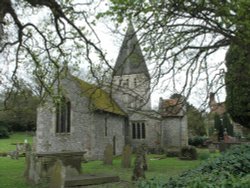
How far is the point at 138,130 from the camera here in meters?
35.3

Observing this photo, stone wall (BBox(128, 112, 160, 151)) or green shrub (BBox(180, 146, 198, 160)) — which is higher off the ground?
stone wall (BBox(128, 112, 160, 151))

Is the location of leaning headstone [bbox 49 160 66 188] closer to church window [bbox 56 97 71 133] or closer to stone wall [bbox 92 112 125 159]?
stone wall [bbox 92 112 125 159]

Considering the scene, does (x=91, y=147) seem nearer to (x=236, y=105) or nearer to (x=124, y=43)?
(x=236, y=105)

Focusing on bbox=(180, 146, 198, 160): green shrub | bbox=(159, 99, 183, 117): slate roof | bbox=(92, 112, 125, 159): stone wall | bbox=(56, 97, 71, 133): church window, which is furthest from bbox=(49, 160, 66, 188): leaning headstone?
bbox=(56, 97, 71, 133): church window

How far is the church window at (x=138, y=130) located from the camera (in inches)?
1384

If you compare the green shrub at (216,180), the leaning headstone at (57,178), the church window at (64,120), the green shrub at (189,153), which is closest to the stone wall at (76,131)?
the church window at (64,120)

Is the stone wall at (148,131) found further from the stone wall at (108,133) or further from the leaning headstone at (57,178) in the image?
the leaning headstone at (57,178)

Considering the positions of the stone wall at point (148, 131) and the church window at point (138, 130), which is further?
the church window at point (138, 130)

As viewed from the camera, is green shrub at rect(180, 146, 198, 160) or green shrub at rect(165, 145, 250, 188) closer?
green shrub at rect(165, 145, 250, 188)

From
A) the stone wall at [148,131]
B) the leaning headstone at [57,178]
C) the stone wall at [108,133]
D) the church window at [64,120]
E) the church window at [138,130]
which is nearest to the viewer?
the leaning headstone at [57,178]

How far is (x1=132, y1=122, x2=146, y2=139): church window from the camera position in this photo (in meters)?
35.2

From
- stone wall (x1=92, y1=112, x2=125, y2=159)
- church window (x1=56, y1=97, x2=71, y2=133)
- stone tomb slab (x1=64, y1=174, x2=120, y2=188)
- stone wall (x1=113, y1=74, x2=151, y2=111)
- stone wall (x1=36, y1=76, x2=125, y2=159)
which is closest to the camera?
stone wall (x1=113, y1=74, x2=151, y2=111)

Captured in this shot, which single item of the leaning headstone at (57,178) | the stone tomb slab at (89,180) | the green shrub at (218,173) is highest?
the green shrub at (218,173)

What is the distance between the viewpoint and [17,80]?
12945 mm
